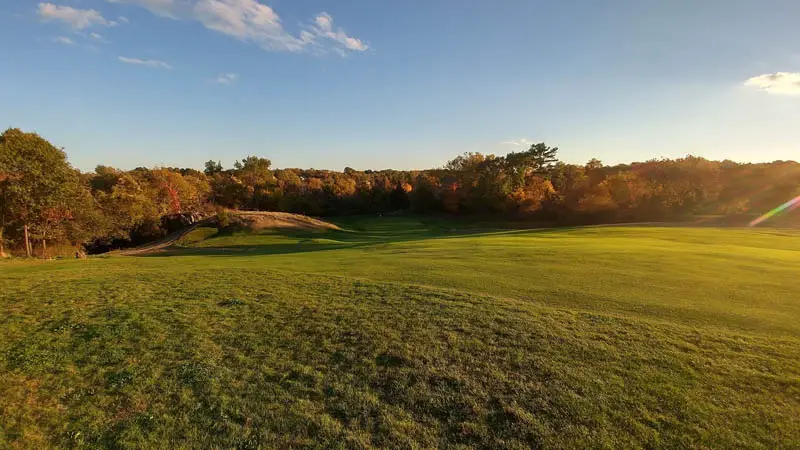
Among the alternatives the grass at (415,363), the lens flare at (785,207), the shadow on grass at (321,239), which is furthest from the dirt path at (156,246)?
the lens flare at (785,207)

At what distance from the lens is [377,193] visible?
86812 mm

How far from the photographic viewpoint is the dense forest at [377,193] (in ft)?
101

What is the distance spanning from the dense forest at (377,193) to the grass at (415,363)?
24.1 meters

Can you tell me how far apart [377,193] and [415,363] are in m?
80.5

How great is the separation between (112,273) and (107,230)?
95.7ft

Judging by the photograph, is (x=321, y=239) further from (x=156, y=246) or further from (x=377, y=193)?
(x=377, y=193)

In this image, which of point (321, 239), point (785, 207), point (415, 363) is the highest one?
point (785, 207)

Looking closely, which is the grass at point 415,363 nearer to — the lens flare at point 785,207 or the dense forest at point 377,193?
the dense forest at point 377,193

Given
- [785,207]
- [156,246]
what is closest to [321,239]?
[156,246]

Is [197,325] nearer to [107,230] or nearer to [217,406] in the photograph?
[217,406]

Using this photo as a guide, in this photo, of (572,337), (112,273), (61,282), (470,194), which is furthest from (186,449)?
(470,194)

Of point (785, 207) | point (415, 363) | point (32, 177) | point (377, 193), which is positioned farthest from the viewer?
point (377, 193)

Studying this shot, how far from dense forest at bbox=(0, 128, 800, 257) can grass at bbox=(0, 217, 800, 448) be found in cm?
2410

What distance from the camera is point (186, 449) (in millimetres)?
5066
